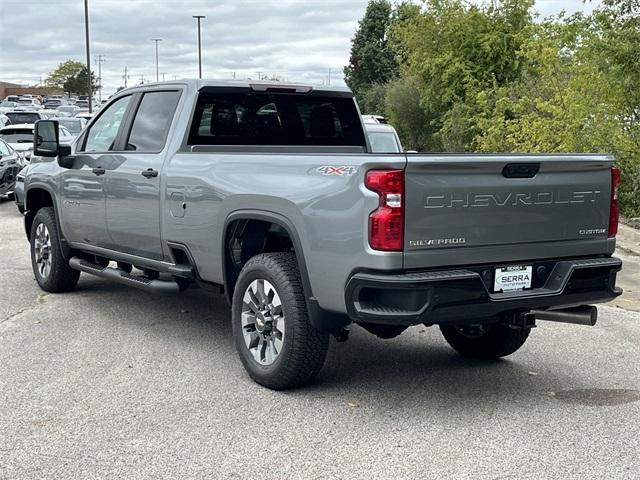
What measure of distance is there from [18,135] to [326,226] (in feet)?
63.3

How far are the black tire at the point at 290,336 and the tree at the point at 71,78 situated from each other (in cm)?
11308

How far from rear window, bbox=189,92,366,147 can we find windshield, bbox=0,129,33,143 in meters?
16.5

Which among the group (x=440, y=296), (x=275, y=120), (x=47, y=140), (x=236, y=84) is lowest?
(x=440, y=296)

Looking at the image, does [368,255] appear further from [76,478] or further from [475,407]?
[76,478]

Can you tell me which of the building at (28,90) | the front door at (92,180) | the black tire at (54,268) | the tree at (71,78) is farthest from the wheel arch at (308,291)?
the building at (28,90)

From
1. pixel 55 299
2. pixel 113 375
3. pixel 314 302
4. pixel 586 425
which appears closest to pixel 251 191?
pixel 314 302

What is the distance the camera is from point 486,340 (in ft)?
20.0

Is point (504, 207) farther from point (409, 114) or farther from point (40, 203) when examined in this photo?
point (409, 114)

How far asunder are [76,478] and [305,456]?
113cm

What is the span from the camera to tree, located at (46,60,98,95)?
5010 inches

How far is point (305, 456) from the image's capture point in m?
4.34

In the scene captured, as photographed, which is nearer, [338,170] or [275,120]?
[338,170]

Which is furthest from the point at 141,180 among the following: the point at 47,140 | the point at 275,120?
the point at 47,140

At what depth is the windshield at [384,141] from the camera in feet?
49.1
